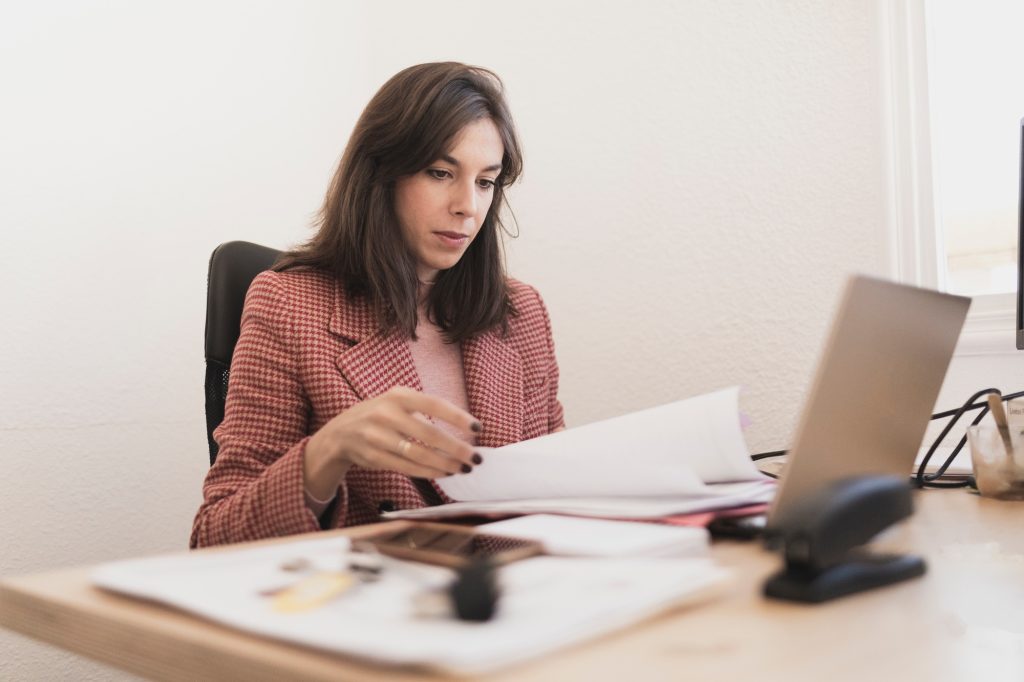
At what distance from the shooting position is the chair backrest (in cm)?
133

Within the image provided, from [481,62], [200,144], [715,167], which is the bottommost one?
[715,167]

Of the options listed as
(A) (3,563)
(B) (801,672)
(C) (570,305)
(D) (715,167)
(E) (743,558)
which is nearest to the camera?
(B) (801,672)

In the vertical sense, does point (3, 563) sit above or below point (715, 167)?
below

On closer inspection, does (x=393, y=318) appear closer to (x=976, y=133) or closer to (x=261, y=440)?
(x=261, y=440)

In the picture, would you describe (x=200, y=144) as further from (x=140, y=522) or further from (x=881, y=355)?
(x=881, y=355)

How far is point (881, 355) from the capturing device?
660 mm

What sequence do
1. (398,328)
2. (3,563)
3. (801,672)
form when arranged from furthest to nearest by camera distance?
(3,563) < (398,328) < (801,672)

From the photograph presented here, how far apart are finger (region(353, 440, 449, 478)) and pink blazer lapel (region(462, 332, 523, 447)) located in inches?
19.3

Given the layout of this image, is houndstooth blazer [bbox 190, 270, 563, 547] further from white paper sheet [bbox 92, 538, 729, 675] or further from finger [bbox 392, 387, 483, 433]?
white paper sheet [bbox 92, 538, 729, 675]

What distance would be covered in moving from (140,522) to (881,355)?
1.51 m

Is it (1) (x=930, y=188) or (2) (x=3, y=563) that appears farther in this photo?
(1) (x=930, y=188)

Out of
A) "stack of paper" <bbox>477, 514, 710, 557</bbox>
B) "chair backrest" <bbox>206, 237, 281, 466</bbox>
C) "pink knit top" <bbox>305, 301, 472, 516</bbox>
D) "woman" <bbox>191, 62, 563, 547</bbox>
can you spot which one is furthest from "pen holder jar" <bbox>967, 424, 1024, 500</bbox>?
"chair backrest" <bbox>206, 237, 281, 466</bbox>

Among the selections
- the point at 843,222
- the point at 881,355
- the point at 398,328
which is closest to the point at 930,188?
the point at 843,222

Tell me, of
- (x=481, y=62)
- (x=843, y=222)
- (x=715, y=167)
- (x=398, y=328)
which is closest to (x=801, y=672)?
(x=398, y=328)
